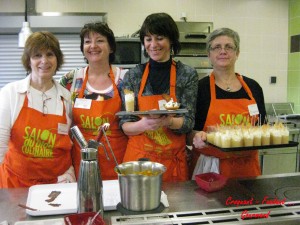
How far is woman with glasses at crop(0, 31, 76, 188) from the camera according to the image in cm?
190

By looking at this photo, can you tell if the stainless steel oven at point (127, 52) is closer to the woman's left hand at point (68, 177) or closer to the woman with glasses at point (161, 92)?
the woman with glasses at point (161, 92)

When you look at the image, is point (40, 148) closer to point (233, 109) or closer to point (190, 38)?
point (233, 109)

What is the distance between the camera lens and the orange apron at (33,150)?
75.0 inches

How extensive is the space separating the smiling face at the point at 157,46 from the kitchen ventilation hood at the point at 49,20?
265cm

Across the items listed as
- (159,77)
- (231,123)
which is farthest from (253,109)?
(159,77)

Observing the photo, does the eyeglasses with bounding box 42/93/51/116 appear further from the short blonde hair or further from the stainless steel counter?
the stainless steel counter

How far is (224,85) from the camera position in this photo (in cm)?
226

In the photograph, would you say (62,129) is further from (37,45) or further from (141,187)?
(141,187)

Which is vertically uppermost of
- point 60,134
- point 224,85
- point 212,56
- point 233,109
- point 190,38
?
point 190,38

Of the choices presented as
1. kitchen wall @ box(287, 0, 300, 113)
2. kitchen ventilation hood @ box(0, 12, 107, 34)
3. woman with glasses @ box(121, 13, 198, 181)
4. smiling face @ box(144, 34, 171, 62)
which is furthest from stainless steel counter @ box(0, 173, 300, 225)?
kitchen wall @ box(287, 0, 300, 113)

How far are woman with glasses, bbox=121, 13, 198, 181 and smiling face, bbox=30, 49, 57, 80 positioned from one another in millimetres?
477

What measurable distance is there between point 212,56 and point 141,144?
79cm

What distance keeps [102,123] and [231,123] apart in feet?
2.81

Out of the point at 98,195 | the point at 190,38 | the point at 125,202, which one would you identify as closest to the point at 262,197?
the point at 125,202
